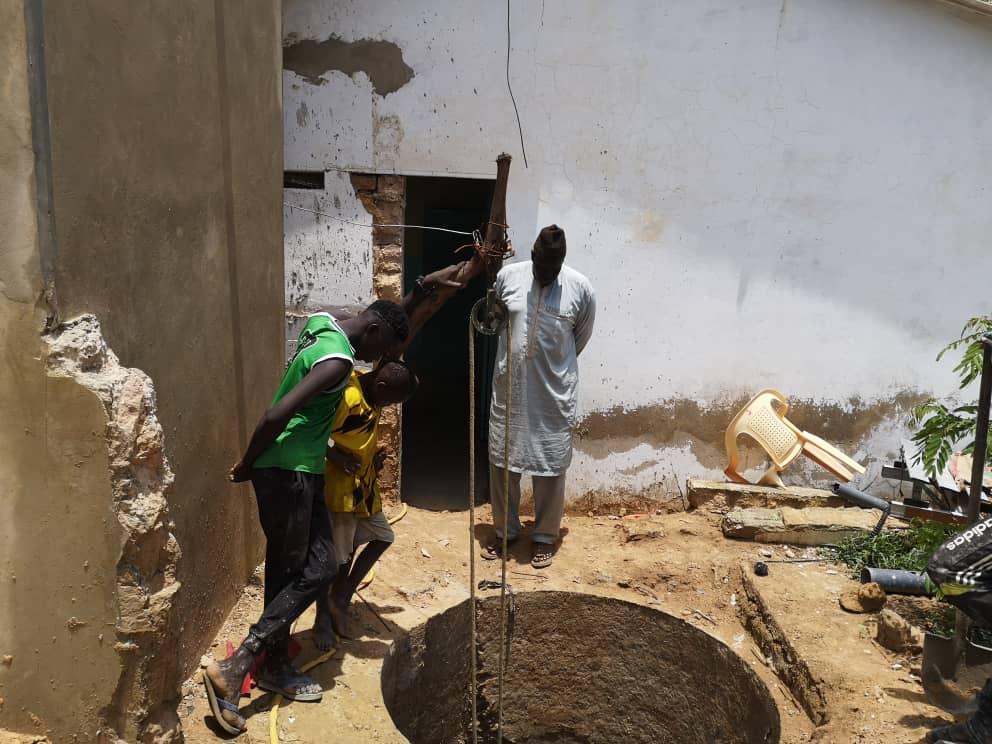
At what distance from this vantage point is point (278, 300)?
16.7ft

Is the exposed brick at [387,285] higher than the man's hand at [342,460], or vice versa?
the exposed brick at [387,285]

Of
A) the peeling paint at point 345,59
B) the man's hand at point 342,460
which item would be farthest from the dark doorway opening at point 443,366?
the man's hand at point 342,460

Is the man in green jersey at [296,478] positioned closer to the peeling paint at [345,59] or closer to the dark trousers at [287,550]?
the dark trousers at [287,550]

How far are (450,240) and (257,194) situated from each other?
249 inches

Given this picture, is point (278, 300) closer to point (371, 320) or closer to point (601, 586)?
point (371, 320)

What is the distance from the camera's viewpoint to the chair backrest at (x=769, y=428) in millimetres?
5992

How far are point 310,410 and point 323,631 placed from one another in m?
1.40

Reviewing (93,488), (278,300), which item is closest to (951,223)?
(278,300)

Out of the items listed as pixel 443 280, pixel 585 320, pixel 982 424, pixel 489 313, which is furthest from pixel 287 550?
pixel 982 424

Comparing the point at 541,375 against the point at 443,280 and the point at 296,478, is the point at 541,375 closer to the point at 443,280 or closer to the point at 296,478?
the point at 443,280

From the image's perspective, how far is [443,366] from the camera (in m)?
11.2

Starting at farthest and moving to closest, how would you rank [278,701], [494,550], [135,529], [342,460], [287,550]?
[494,550] < [342,460] < [278,701] < [287,550] < [135,529]

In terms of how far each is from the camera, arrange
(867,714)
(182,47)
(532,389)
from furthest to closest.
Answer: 1. (532,389)
2. (867,714)
3. (182,47)

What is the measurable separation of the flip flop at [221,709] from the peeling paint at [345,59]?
13.1 feet
